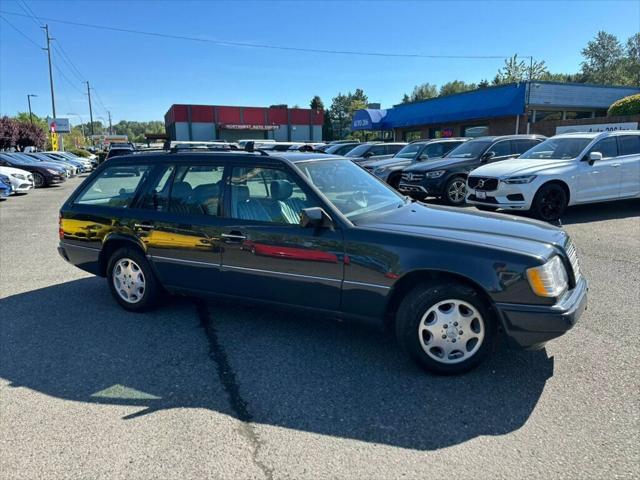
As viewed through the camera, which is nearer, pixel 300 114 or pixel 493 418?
pixel 493 418

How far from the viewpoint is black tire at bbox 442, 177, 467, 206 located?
1091 centimetres

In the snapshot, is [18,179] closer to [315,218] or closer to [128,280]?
[128,280]

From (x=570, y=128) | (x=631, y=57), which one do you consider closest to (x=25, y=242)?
(x=570, y=128)

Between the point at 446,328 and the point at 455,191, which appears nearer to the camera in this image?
the point at 446,328

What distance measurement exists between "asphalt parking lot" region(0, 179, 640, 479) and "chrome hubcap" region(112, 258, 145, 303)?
218 mm

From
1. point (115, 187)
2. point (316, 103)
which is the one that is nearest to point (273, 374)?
point (115, 187)

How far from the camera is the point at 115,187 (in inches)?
196

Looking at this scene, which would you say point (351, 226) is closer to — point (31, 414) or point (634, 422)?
point (634, 422)

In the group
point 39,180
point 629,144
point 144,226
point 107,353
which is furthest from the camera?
point 39,180

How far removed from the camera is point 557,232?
12.2ft

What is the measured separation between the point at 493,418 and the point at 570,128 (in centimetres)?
2075

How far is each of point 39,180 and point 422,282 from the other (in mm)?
22501

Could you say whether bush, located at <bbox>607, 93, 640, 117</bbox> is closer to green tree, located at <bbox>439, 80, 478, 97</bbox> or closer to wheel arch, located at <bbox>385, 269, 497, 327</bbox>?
wheel arch, located at <bbox>385, 269, 497, 327</bbox>

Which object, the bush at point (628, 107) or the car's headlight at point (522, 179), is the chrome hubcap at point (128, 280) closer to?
the car's headlight at point (522, 179)
